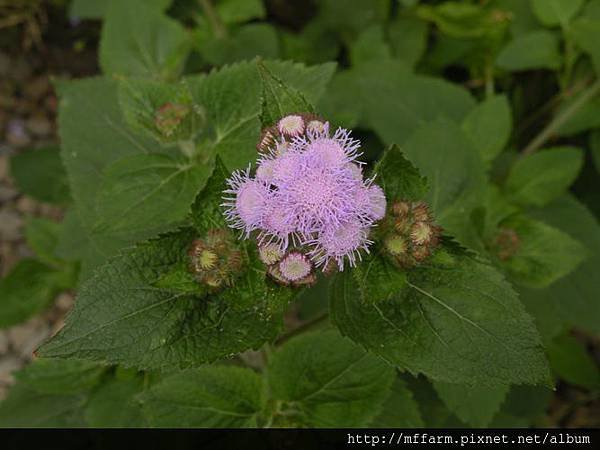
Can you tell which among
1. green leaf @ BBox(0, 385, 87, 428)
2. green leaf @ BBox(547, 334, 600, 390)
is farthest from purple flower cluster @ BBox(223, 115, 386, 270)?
green leaf @ BBox(547, 334, 600, 390)

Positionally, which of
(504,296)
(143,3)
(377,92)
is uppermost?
(143,3)

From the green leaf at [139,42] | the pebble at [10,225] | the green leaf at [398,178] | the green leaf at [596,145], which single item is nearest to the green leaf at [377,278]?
the green leaf at [398,178]

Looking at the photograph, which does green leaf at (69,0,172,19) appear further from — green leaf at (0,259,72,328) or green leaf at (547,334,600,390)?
green leaf at (547,334,600,390)

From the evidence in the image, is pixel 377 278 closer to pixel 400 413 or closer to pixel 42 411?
pixel 400 413

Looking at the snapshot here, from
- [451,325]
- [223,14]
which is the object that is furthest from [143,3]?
[451,325]

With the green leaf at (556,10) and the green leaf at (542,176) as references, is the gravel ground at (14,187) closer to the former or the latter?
the green leaf at (542,176)

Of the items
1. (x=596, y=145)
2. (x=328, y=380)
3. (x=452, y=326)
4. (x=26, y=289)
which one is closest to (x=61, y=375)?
(x=26, y=289)

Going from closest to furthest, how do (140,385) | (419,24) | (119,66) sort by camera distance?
(140,385) → (119,66) → (419,24)

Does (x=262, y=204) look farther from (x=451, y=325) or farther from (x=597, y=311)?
(x=597, y=311)
